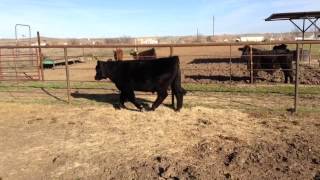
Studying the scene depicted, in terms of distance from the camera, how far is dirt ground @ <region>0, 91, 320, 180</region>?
4879 millimetres

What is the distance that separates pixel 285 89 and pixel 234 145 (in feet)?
17.6

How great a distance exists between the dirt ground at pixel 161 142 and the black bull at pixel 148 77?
390 mm

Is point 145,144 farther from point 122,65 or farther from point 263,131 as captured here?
point 122,65

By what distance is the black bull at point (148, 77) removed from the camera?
314 inches

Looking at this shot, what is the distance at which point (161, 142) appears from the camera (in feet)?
20.0

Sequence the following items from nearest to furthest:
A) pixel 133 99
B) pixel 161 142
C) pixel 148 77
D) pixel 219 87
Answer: pixel 161 142
pixel 148 77
pixel 133 99
pixel 219 87

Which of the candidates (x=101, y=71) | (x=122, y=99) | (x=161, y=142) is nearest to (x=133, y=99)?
(x=122, y=99)

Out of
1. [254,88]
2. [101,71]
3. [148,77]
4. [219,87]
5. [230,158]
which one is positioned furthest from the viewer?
[219,87]

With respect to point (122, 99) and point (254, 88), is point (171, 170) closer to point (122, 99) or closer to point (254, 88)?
point (122, 99)

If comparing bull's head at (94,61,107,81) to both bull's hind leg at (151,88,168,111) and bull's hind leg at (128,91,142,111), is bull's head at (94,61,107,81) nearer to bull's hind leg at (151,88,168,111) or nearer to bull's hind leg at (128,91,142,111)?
bull's hind leg at (128,91,142,111)

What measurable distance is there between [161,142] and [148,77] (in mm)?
2337

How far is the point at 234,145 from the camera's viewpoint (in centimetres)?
570

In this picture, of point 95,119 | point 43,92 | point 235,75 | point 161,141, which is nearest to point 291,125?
point 161,141

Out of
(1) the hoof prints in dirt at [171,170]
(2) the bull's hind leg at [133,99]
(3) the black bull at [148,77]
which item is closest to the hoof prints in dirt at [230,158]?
(1) the hoof prints in dirt at [171,170]
